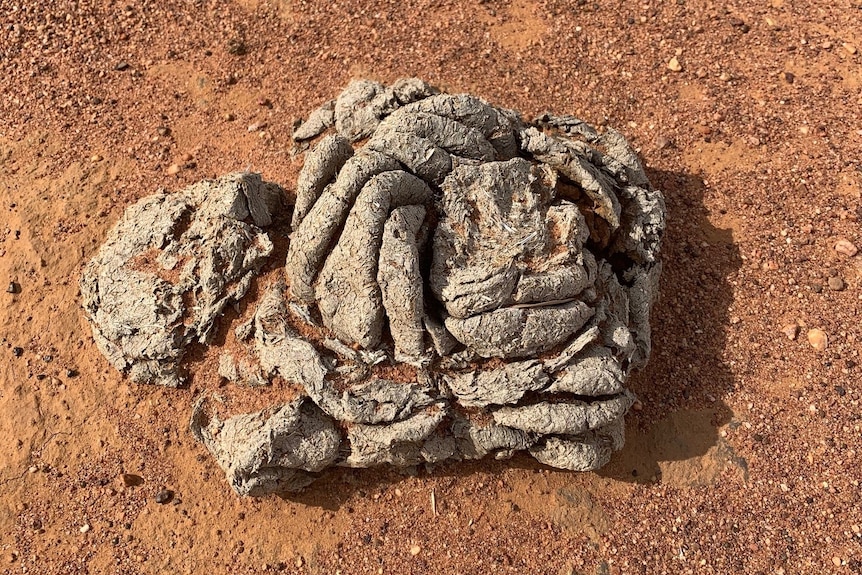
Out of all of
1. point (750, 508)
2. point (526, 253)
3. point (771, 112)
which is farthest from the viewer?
point (771, 112)

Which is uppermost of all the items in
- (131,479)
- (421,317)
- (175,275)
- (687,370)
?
(175,275)

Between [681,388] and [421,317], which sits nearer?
[421,317]

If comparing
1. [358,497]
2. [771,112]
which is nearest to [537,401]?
[358,497]

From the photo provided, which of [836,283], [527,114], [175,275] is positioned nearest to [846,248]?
[836,283]

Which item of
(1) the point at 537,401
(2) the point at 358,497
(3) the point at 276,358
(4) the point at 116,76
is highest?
(4) the point at 116,76

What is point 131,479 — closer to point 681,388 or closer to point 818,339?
point 681,388

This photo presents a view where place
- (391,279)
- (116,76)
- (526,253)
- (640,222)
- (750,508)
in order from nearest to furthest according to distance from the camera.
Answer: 1. (391,279)
2. (526,253)
3. (750,508)
4. (640,222)
5. (116,76)

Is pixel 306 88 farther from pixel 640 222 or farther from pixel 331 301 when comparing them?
pixel 640 222
